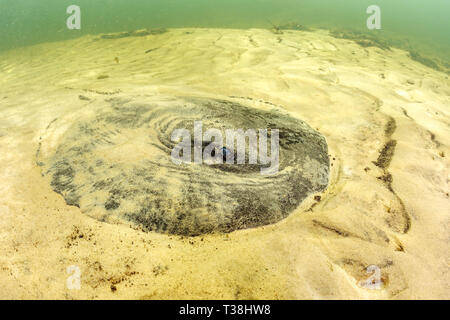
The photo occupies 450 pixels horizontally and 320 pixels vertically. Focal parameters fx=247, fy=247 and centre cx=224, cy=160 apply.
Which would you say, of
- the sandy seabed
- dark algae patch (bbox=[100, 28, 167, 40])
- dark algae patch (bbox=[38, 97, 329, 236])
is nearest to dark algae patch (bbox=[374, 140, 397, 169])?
the sandy seabed

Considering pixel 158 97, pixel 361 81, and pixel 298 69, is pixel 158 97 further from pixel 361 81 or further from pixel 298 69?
pixel 361 81

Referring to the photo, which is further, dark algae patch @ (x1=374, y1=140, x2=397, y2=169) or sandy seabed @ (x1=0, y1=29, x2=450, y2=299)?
dark algae patch @ (x1=374, y1=140, x2=397, y2=169)

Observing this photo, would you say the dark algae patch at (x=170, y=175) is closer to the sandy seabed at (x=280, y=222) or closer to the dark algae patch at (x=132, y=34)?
the sandy seabed at (x=280, y=222)

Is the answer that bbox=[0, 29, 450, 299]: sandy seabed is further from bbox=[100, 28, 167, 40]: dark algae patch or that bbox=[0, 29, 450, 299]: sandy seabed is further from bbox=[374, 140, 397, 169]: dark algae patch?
bbox=[100, 28, 167, 40]: dark algae patch

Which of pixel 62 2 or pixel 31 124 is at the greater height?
pixel 62 2

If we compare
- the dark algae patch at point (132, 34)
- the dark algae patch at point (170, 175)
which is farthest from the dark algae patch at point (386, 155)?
the dark algae patch at point (132, 34)

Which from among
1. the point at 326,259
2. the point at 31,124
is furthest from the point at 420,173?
the point at 31,124
